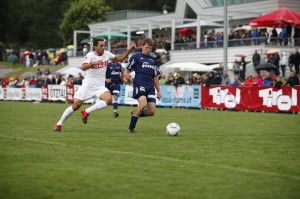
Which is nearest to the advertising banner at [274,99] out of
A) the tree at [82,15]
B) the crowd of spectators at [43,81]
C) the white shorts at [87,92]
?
the white shorts at [87,92]

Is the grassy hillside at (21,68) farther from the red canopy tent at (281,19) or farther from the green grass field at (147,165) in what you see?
the green grass field at (147,165)

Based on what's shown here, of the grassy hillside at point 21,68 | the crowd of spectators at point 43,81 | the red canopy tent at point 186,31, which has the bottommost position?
the crowd of spectators at point 43,81

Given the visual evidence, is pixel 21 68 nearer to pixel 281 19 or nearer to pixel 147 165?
pixel 281 19

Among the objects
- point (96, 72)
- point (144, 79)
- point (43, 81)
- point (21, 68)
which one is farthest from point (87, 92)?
point (21, 68)

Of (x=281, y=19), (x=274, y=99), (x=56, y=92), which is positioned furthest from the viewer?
(x=56, y=92)

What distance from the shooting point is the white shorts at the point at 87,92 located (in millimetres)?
15328

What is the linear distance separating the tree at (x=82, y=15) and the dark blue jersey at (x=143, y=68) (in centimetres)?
6708

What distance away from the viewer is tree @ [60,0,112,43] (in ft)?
268

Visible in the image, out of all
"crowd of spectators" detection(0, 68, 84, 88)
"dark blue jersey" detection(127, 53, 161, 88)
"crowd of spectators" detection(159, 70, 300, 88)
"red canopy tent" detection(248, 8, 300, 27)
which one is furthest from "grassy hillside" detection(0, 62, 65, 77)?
"dark blue jersey" detection(127, 53, 161, 88)

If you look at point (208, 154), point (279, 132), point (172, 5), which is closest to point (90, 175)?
point (208, 154)

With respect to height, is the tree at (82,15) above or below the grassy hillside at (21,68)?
above

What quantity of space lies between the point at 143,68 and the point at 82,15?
68.3 m

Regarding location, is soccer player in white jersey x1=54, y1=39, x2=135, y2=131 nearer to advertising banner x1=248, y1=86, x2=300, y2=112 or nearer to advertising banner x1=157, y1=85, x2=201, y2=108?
advertising banner x1=248, y1=86, x2=300, y2=112

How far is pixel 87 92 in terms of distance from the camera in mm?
15469
